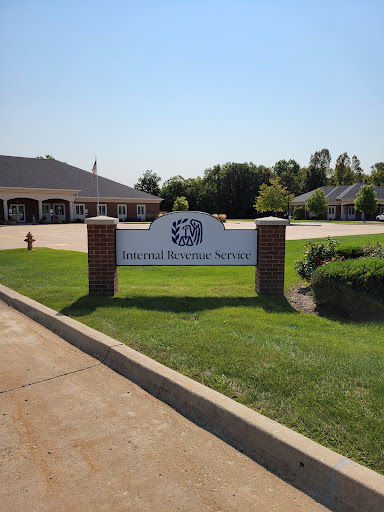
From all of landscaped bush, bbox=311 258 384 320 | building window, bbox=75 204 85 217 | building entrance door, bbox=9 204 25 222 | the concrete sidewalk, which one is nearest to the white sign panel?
landscaped bush, bbox=311 258 384 320

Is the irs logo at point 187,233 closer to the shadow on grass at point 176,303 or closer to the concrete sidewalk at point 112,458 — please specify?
the shadow on grass at point 176,303

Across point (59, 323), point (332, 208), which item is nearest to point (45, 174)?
point (332, 208)

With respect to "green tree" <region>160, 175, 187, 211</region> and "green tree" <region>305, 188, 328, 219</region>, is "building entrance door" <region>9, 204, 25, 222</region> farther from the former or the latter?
"green tree" <region>305, 188, 328, 219</region>

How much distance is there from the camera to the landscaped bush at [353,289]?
601cm

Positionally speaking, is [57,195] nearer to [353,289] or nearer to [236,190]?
[236,190]

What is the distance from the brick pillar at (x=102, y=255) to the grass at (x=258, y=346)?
0.31m

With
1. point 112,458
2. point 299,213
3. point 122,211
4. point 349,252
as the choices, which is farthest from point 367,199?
point 112,458

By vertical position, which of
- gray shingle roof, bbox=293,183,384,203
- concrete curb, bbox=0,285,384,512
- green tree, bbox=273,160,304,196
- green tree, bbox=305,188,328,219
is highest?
green tree, bbox=273,160,304,196

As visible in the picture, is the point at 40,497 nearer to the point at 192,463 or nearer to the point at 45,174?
the point at 192,463

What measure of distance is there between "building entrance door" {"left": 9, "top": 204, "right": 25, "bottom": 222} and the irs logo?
141 feet

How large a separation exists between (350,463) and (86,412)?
6.99 ft

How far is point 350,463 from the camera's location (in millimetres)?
2635

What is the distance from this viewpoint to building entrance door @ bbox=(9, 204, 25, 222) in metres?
46.5

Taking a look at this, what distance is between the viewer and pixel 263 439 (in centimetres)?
303
